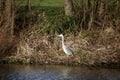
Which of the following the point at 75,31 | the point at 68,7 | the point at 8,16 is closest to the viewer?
the point at 8,16

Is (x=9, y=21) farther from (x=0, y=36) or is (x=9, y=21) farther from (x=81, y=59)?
(x=81, y=59)

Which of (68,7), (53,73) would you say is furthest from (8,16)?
(53,73)

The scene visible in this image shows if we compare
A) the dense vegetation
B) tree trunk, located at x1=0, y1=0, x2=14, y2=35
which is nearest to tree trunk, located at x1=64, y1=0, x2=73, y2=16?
the dense vegetation

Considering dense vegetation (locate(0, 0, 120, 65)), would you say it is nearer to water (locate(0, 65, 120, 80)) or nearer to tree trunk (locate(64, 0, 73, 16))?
tree trunk (locate(64, 0, 73, 16))

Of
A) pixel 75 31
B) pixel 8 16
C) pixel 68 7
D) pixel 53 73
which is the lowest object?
pixel 53 73

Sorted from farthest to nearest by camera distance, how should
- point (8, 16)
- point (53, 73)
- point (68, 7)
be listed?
point (68, 7), point (8, 16), point (53, 73)

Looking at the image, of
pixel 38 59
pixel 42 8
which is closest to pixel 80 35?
pixel 38 59

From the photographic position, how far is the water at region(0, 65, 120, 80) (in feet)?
79.3

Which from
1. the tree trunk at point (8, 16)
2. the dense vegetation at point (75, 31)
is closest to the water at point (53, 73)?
the dense vegetation at point (75, 31)

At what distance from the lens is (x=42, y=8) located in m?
36.9

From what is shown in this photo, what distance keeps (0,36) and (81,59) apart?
4080 mm

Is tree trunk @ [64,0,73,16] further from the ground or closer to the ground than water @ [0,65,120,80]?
further from the ground

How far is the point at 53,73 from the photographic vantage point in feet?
82.4

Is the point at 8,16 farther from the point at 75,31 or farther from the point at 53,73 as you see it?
the point at 53,73
